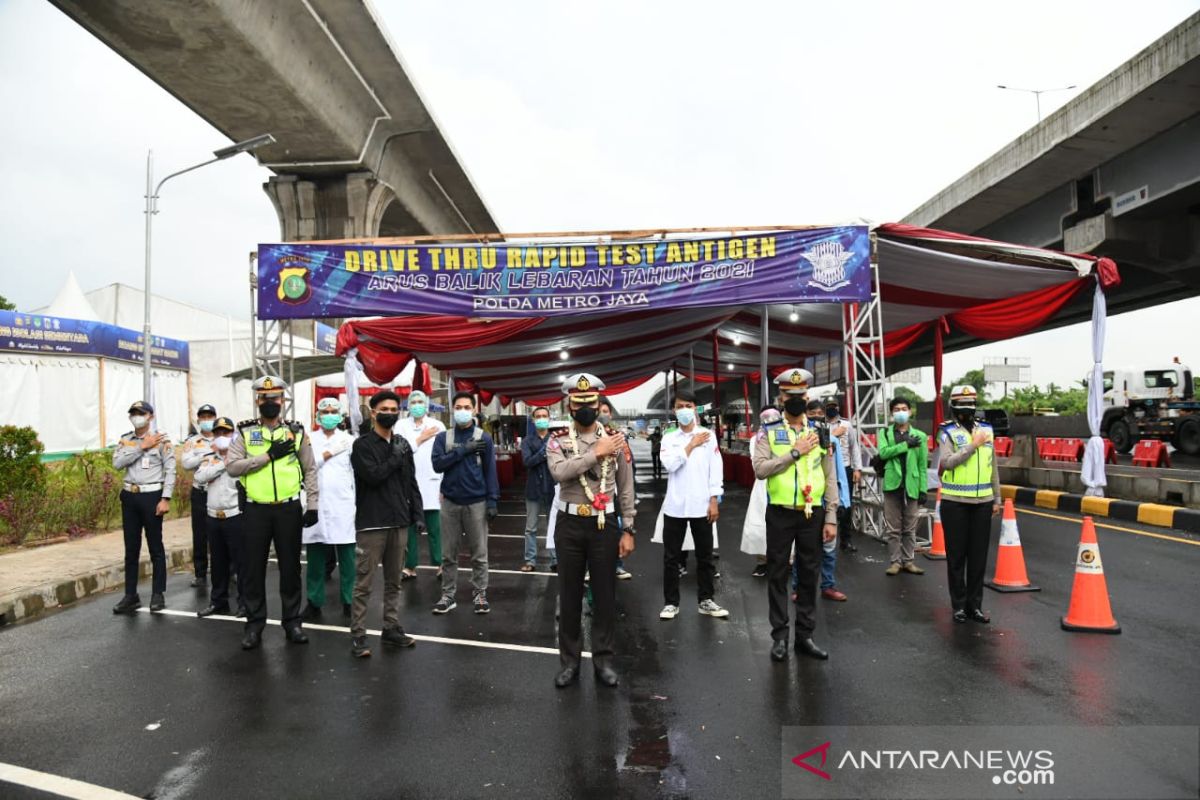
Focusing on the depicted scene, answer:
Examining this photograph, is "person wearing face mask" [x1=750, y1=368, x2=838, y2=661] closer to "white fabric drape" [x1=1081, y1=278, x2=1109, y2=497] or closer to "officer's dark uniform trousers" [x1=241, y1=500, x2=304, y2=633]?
"officer's dark uniform trousers" [x1=241, y1=500, x2=304, y2=633]

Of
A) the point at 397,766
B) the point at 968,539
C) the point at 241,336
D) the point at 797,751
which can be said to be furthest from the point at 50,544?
the point at 241,336

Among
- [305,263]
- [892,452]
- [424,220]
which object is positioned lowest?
[892,452]

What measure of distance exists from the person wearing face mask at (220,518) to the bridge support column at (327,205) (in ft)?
56.6

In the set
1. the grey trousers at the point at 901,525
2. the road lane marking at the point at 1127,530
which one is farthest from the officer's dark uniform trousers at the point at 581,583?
the road lane marking at the point at 1127,530

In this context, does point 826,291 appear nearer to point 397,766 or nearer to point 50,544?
point 397,766

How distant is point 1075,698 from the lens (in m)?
4.13

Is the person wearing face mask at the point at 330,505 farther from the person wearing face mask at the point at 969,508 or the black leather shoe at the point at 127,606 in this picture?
the person wearing face mask at the point at 969,508

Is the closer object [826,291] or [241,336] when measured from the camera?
[826,291]

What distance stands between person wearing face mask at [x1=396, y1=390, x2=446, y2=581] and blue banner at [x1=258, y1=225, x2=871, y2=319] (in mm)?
1979

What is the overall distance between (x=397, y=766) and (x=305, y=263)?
7432 millimetres

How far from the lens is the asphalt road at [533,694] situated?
3.40 metres

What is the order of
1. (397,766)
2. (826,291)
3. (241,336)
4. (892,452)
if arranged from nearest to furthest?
1. (397,766)
2. (892,452)
3. (826,291)
4. (241,336)

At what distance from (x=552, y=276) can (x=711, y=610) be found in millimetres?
4952

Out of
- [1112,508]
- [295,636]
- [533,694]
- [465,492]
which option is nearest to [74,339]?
[295,636]
